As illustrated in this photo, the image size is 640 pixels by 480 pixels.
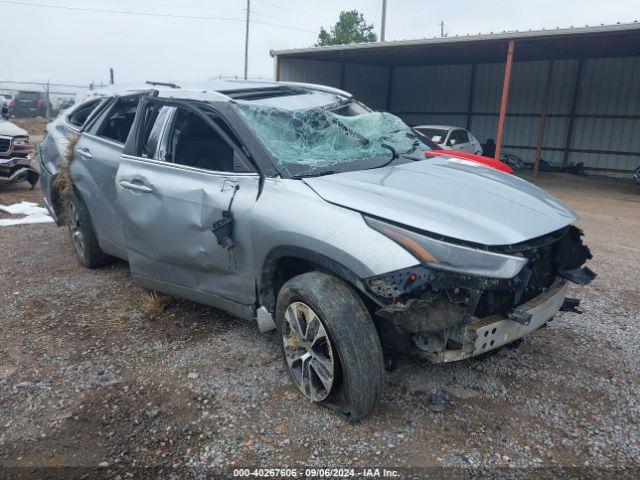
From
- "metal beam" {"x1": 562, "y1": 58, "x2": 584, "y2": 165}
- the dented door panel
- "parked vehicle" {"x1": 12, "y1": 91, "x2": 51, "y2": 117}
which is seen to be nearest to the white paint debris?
the dented door panel

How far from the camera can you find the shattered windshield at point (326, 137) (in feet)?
11.1

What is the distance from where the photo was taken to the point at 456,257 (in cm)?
260

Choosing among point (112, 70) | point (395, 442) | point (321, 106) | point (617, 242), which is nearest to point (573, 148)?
point (617, 242)

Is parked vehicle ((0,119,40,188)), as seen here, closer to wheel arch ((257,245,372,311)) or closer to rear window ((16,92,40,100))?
wheel arch ((257,245,372,311))

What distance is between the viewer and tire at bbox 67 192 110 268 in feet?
16.5

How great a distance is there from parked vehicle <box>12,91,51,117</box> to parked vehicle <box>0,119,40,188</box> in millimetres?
19946

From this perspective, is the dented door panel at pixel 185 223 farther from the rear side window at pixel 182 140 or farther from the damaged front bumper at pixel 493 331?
the damaged front bumper at pixel 493 331

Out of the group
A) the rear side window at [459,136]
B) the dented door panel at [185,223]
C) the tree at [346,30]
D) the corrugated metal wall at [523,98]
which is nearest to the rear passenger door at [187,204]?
the dented door panel at [185,223]

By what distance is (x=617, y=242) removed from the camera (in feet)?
23.5

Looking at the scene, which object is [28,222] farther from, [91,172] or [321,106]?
[321,106]

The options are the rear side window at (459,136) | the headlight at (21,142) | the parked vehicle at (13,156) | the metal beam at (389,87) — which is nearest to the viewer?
the parked vehicle at (13,156)

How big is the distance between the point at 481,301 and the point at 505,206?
0.62 m

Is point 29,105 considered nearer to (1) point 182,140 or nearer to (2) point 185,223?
(1) point 182,140

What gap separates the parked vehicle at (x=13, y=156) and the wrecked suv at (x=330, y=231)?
5631mm
